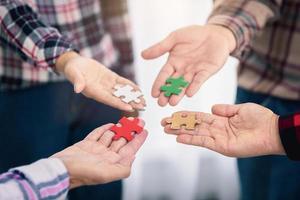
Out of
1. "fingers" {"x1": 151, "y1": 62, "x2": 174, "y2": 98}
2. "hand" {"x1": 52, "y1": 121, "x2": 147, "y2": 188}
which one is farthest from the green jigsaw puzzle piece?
"hand" {"x1": 52, "y1": 121, "x2": 147, "y2": 188}

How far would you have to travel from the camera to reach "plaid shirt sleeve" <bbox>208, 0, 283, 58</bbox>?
3.61 feet

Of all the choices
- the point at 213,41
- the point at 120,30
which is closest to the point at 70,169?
the point at 213,41

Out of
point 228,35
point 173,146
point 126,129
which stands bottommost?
point 173,146

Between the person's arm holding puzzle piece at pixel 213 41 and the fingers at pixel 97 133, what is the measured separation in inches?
6.6

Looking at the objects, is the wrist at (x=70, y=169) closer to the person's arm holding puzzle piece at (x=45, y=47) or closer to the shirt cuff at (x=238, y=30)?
the person's arm holding puzzle piece at (x=45, y=47)

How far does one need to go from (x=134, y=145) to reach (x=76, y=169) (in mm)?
125

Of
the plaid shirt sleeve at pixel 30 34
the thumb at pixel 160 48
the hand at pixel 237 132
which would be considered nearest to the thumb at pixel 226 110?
the hand at pixel 237 132

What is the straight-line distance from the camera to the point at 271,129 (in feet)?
2.84

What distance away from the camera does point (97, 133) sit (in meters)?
0.85

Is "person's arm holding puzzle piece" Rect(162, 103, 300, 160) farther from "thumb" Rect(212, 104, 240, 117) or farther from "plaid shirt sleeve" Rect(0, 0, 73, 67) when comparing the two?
"plaid shirt sleeve" Rect(0, 0, 73, 67)

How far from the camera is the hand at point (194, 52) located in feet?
3.31

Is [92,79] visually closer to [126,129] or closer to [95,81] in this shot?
[95,81]

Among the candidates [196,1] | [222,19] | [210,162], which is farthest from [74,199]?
[196,1]

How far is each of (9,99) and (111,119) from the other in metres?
0.35
